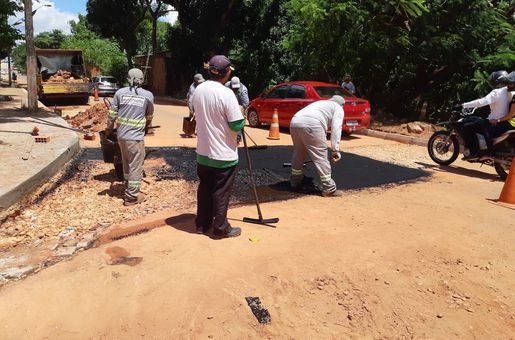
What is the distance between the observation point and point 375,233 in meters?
4.53

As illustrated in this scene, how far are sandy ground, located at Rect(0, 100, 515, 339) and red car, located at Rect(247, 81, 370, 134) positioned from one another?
246 inches

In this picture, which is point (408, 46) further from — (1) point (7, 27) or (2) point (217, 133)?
(1) point (7, 27)

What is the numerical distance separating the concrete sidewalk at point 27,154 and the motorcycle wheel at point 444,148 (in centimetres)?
697

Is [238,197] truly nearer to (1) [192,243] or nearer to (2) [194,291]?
(1) [192,243]

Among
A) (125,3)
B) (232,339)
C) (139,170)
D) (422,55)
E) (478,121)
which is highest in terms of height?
(125,3)

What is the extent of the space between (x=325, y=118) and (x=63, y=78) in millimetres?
17218

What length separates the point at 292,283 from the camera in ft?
11.3

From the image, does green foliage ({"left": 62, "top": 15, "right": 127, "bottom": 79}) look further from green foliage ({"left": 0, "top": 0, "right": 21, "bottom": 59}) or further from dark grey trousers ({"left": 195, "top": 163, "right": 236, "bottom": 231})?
dark grey trousers ({"left": 195, "top": 163, "right": 236, "bottom": 231})

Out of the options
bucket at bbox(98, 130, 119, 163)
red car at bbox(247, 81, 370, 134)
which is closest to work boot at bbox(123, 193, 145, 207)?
bucket at bbox(98, 130, 119, 163)

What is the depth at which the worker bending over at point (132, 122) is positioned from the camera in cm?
534

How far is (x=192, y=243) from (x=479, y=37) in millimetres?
11810

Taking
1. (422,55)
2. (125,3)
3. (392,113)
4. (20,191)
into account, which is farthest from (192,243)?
(125,3)

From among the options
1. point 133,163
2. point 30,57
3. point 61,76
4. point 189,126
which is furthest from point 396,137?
point 61,76

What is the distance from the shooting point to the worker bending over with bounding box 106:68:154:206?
17.5ft
